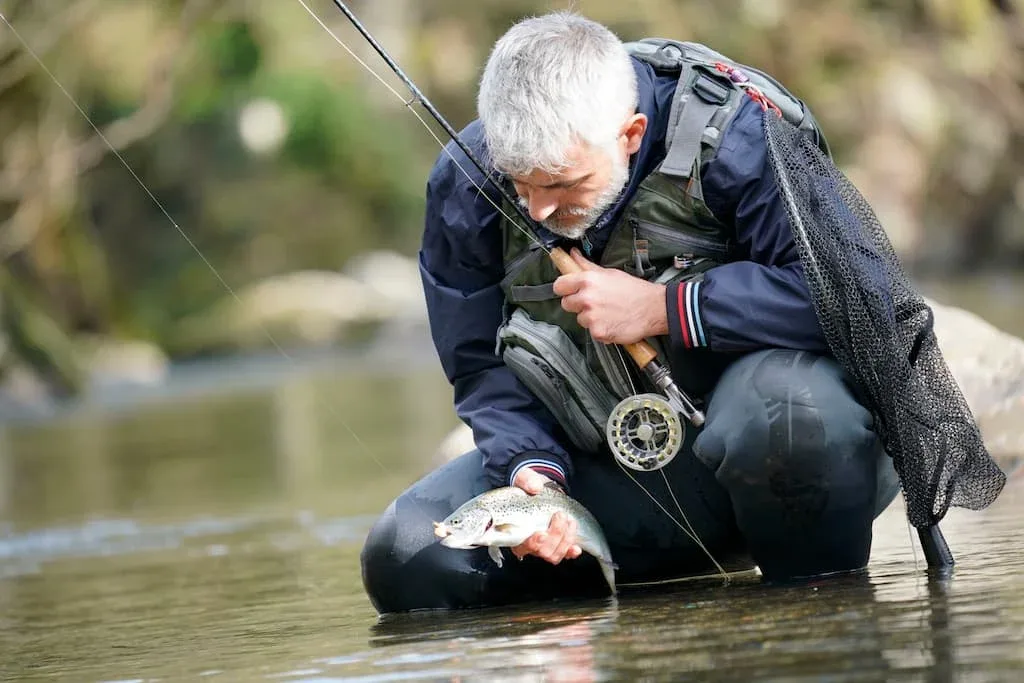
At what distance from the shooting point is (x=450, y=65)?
33656 millimetres

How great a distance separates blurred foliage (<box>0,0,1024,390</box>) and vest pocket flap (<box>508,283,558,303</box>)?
15961 millimetres

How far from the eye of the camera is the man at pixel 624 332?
371 cm

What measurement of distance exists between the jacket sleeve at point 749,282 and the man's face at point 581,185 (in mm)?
180

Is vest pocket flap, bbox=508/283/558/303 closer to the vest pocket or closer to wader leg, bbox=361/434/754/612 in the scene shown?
the vest pocket

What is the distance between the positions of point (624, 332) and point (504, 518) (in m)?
0.46

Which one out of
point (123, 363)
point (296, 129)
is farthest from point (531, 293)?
point (296, 129)

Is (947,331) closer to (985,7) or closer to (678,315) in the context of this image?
(678,315)

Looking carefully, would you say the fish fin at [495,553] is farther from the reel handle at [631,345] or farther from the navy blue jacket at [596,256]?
the reel handle at [631,345]

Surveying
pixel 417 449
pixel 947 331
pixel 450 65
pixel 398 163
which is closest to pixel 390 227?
pixel 398 163

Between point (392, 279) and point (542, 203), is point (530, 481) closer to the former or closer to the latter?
→ point (542, 203)

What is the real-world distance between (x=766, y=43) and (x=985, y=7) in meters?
4.02

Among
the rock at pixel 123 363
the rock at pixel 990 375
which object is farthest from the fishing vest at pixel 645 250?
the rock at pixel 123 363

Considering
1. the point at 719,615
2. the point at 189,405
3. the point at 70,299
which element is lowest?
the point at 719,615

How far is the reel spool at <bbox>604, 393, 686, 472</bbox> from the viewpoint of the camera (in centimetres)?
389
